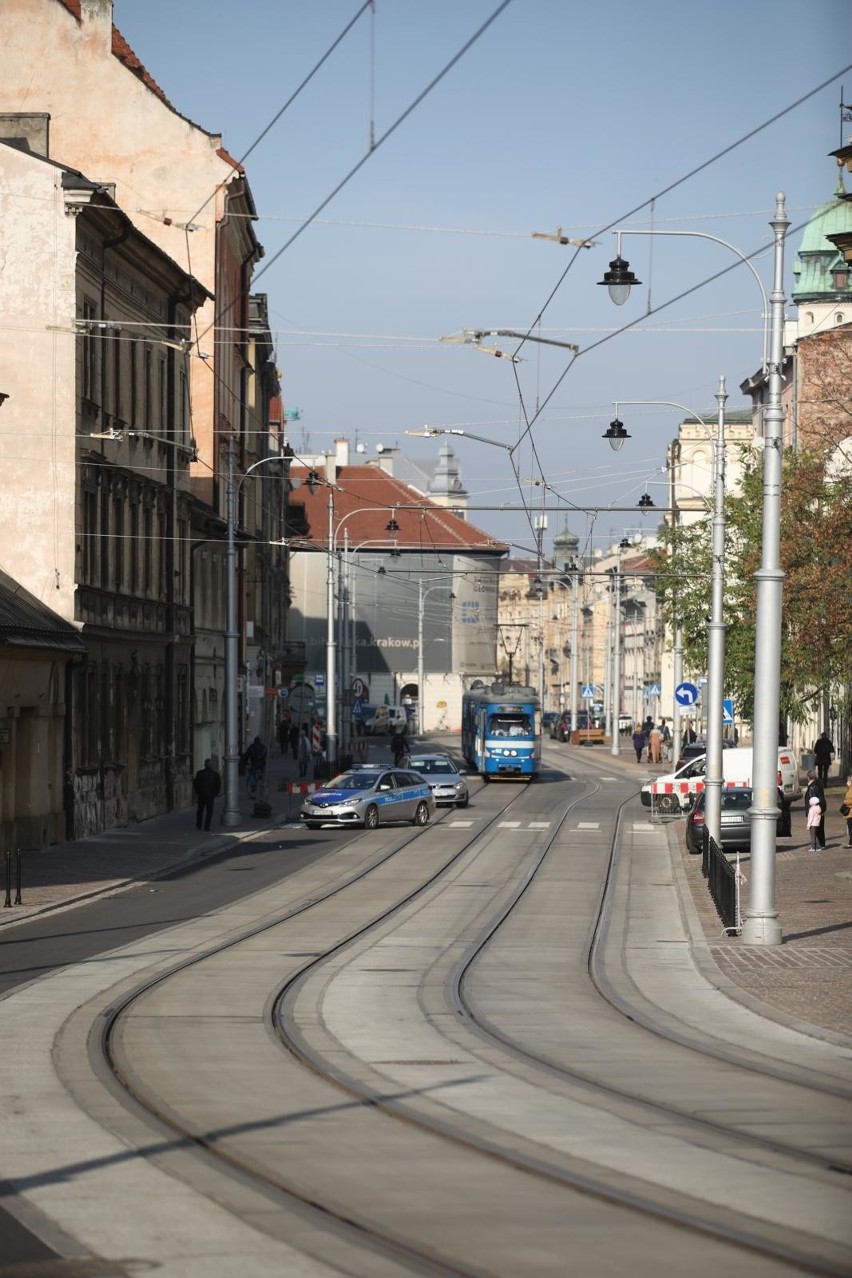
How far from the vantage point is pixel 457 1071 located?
13.0 meters

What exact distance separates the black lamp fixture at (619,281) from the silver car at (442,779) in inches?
1047

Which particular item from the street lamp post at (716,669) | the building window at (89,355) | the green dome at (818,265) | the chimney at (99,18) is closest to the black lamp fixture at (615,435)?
the street lamp post at (716,669)

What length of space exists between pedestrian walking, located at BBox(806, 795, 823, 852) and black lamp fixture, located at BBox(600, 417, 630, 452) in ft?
25.4

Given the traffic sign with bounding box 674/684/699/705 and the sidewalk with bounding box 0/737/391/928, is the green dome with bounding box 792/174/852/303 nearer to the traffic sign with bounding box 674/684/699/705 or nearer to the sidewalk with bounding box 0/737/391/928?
the traffic sign with bounding box 674/684/699/705

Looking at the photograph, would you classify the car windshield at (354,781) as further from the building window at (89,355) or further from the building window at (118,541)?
the building window at (89,355)

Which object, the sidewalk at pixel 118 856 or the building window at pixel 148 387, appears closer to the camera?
the sidewalk at pixel 118 856

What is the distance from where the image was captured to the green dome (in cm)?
8369

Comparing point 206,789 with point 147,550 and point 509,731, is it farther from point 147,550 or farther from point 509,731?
point 509,731

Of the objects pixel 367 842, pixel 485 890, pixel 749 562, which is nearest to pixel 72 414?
pixel 367 842

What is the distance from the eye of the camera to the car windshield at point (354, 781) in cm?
4438

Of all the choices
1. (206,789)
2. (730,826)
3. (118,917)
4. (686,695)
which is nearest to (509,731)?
(686,695)

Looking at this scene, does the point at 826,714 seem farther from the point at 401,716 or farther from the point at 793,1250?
the point at 793,1250

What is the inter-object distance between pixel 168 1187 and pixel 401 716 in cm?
10392

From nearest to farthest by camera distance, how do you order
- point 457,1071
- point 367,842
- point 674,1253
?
point 674,1253
point 457,1071
point 367,842
